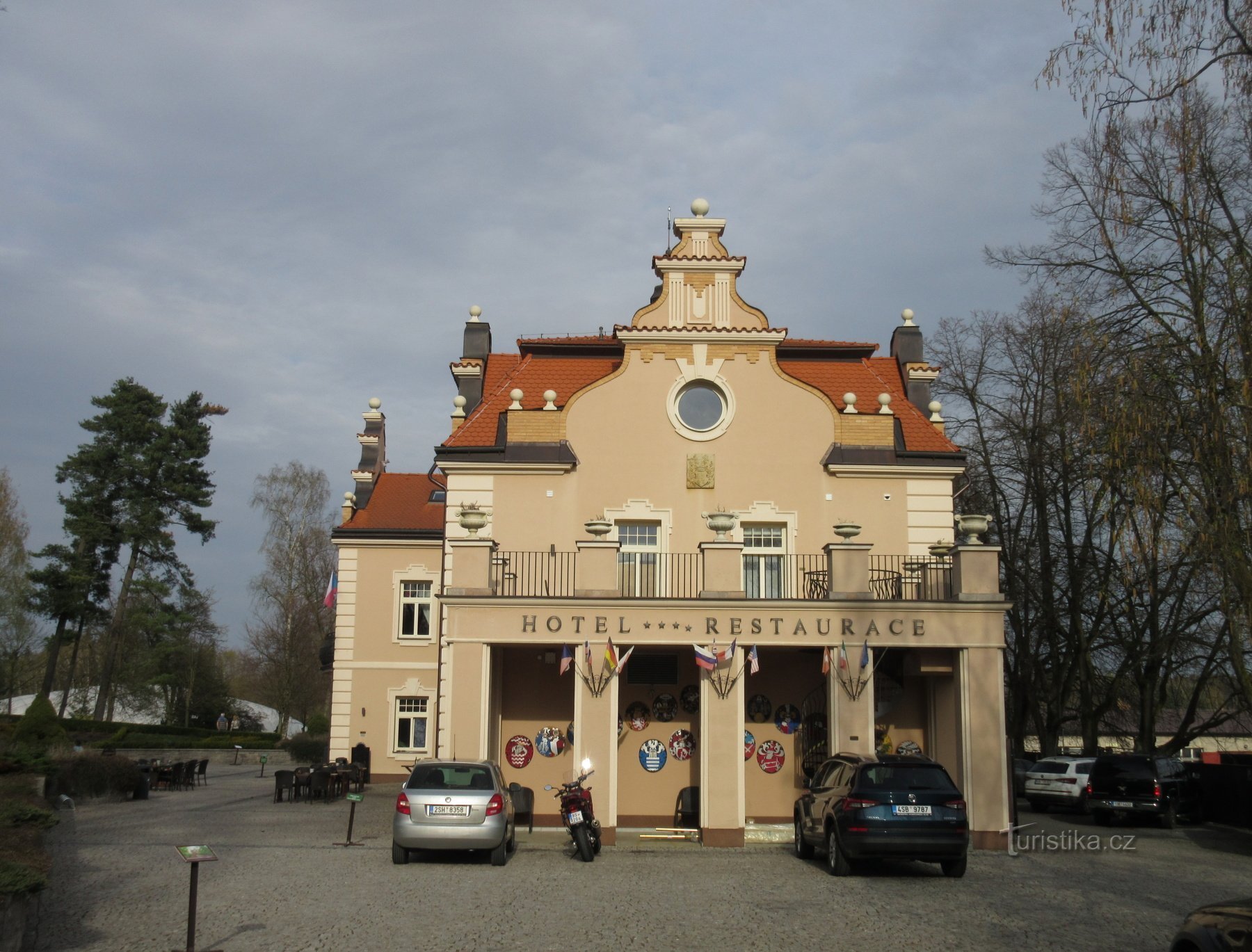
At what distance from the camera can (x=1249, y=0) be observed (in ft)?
32.3

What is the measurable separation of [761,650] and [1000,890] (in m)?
8.38

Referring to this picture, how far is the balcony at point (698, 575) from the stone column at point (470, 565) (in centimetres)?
26

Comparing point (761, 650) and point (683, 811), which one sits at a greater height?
point (761, 650)

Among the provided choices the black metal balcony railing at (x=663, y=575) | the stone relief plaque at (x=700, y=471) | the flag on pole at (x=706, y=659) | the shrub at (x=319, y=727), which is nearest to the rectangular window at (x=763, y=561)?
the black metal balcony railing at (x=663, y=575)

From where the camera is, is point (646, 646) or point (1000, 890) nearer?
point (1000, 890)

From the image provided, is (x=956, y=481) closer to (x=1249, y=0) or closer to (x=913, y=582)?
(x=913, y=582)

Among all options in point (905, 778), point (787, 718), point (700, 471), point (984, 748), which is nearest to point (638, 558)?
point (700, 471)

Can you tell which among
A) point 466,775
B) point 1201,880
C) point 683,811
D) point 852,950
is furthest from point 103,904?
point 1201,880

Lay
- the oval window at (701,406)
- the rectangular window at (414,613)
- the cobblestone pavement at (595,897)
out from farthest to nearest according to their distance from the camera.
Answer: the rectangular window at (414,613)
the oval window at (701,406)
the cobblestone pavement at (595,897)

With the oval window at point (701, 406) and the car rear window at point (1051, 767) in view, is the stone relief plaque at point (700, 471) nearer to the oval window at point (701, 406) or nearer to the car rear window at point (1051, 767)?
the oval window at point (701, 406)

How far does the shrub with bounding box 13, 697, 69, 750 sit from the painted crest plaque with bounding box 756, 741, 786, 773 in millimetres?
18276

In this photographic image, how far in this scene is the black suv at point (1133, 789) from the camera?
1013 inches

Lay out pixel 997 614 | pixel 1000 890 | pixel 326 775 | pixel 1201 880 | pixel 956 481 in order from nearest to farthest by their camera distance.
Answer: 1. pixel 1000 890
2. pixel 1201 880
3. pixel 997 614
4. pixel 326 775
5. pixel 956 481

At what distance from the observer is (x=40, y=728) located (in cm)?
3050
